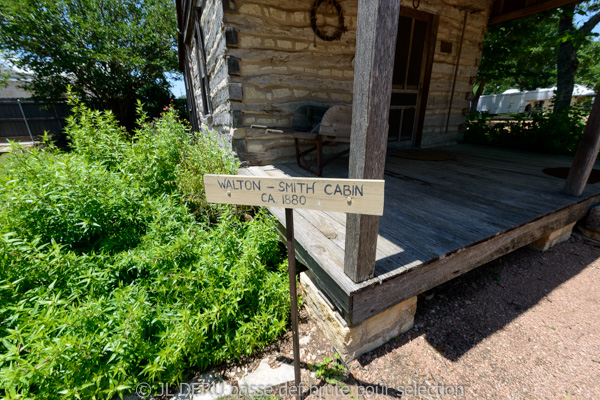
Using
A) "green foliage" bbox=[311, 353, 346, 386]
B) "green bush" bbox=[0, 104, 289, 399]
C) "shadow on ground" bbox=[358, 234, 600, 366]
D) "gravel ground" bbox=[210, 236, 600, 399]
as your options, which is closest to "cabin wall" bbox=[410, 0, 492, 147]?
"shadow on ground" bbox=[358, 234, 600, 366]

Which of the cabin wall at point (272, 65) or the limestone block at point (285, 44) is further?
the limestone block at point (285, 44)

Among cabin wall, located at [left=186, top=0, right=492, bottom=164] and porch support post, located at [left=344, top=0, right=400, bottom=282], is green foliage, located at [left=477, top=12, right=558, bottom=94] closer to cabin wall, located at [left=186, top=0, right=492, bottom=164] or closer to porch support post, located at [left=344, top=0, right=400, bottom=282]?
cabin wall, located at [left=186, top=0, right=492, bottom=164]

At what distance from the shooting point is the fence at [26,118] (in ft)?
39.2

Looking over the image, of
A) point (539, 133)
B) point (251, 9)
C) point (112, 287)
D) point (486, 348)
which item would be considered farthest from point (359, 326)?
point (539, 133)

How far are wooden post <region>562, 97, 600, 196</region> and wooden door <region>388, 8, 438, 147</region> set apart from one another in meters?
2.85

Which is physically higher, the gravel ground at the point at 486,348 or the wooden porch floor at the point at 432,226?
the wooden porch floor at the point at 432,226

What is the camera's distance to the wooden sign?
3.81ft

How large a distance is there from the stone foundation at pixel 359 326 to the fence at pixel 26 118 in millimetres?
15794

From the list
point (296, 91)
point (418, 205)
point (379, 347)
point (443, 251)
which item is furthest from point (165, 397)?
point (296, 91)

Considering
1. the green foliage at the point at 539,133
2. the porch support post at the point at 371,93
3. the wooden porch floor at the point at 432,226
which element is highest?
the porch support post at the point at 371,93

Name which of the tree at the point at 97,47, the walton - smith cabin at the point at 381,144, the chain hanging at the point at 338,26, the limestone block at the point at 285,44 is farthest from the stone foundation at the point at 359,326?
the tree at the point at 97,47

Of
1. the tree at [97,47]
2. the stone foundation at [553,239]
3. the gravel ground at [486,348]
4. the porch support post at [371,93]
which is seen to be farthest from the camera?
the tree at [97,47]

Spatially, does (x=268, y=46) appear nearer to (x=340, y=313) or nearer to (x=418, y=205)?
(x=418, y=205)

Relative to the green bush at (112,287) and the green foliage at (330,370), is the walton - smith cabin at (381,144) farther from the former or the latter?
the green bush at (112,287)
